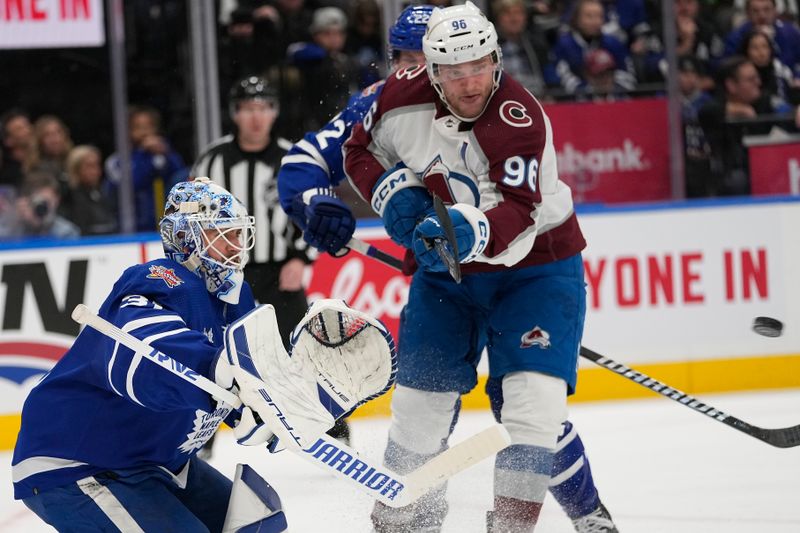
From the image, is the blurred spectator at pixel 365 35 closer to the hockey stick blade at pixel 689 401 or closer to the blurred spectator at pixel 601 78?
the blurred spectator at pixel 601 78

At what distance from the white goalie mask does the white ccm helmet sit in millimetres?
557

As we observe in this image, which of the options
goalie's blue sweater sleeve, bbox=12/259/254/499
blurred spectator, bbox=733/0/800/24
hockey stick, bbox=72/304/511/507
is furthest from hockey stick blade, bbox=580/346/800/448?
blurred spectator, bbox=733/0/800/24

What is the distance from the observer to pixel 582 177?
571cm

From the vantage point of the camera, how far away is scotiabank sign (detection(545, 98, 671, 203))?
5.70 metres

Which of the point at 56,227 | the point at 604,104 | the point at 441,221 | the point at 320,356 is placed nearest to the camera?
the point at 320,356

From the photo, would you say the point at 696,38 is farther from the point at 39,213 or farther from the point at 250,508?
the point at 250,508

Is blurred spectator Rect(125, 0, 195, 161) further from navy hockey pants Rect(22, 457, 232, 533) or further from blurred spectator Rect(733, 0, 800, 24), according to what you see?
navy hockey pants Rect(22, 457, 232, 533)

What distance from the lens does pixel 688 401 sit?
3.21 metres

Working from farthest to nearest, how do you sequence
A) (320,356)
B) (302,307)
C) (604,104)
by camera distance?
(604,104) → (302,307) → (320,356)

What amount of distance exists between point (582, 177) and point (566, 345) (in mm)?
2988

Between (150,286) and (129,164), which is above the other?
(150,286)

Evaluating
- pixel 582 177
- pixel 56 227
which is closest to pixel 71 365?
pixel 56 227

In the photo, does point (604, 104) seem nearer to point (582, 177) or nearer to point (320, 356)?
point (582, 177)

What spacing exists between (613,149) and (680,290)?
0.97 metres
